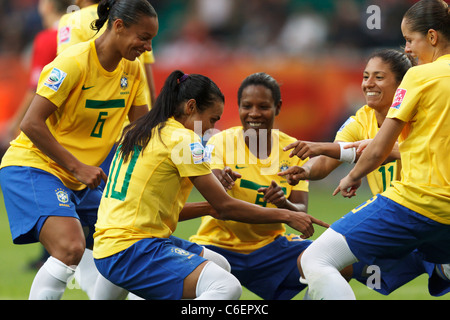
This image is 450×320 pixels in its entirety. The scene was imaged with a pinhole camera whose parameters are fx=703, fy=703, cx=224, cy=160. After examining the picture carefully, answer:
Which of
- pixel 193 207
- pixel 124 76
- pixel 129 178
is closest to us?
pixel 129 178

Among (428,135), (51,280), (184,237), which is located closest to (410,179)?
(428,135)

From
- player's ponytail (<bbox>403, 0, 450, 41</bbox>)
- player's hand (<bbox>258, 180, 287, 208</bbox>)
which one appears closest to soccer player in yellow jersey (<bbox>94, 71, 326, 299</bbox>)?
player's hand (<bbox>258, 180, 287, 208</bbox>)

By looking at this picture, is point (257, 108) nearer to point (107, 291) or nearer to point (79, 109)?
point (79, 109)

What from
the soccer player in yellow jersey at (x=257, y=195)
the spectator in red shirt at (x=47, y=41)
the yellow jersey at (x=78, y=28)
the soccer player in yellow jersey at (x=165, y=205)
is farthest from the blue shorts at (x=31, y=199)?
the spectator in red shirt at (x=47, y=41)

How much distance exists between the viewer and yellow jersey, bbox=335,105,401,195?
4984 millimetres

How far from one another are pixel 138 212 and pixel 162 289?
1.51ft

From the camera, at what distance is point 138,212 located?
13.3 ft

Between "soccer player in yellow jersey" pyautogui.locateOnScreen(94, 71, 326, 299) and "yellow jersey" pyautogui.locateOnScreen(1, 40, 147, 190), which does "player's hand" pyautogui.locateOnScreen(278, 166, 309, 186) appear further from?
"yellow jersey" pyautogui.locateOnScreen(1, 40, 147, 190)

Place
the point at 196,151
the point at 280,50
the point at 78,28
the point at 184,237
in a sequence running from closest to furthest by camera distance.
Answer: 1. the point at 196,151
2. the point at 78,28
3. the point at 184,237
4. the point at 280,50

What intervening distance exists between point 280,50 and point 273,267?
9136mm

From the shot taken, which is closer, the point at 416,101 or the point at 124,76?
the point at 416,101

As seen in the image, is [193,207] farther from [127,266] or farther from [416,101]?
[416,101]

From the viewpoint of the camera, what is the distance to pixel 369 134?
498 cm

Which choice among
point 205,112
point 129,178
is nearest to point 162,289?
point 129,178
